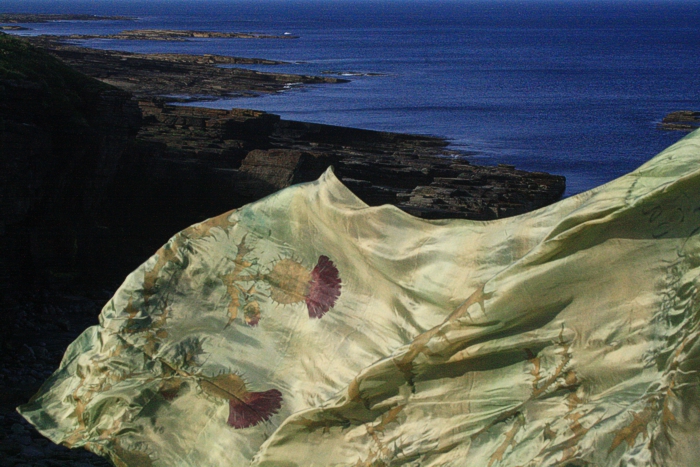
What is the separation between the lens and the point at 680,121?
39.2 m

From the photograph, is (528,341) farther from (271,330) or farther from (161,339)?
(161,339)

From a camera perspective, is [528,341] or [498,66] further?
[498,66]

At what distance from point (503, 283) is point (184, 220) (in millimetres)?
13543

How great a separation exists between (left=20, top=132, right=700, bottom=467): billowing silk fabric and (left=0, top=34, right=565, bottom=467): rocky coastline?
10.4 ft

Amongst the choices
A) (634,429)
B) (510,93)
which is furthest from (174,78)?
(634,429)

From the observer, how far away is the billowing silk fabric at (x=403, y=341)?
352 centimetres

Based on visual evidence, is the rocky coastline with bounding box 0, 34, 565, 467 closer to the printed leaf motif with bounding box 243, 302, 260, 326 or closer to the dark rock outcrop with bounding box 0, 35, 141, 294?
the dark rock outcrop with bounding box 0, 35, 141, 294

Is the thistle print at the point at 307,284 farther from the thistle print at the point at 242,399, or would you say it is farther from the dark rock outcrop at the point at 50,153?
the dark rock outcrop at the point at 50,153

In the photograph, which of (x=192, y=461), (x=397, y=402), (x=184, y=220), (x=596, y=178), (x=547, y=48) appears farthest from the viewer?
(x=547, y=48)

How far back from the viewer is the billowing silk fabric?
352 centimetres

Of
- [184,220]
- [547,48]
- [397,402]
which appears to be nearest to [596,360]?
[397,402]

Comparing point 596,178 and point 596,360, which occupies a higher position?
point 596,360

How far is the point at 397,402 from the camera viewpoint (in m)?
4.04

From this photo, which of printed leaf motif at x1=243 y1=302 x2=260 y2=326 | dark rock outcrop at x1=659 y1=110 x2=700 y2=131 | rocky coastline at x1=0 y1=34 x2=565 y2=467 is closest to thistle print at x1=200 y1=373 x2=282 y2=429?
printed leaf motif at x1=243 y1=302 x2=260 y2=326
